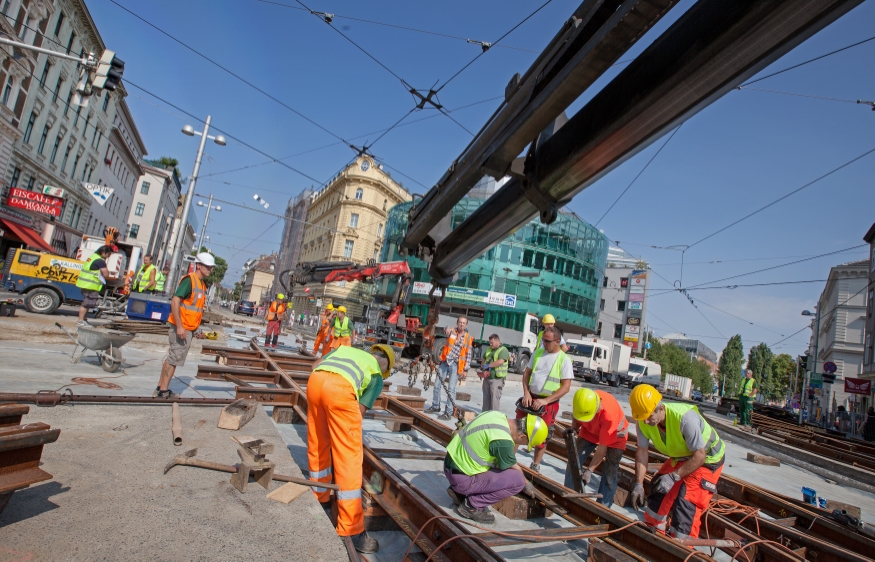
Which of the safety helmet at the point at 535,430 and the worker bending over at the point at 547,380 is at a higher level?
the worker bending over at the point at 547,380

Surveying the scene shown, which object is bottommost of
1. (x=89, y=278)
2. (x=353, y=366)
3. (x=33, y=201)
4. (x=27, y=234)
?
(x=353, y=366)

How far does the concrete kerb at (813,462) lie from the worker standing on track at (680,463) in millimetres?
8011

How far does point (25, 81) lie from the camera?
72.5 feet

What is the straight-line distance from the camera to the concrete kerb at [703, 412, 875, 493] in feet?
29.9

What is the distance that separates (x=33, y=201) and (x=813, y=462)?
3177 cm

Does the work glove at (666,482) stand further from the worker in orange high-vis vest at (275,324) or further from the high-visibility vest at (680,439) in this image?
the worker in orange high-vis vest at (275,324)

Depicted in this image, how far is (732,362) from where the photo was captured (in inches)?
3565

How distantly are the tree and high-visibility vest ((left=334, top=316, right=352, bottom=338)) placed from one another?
97.4 meters

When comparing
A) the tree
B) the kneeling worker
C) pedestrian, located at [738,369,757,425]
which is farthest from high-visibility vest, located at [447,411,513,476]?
the tree

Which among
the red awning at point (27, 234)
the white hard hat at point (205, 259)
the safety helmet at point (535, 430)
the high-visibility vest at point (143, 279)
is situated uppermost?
the red awning at point (27, 234)

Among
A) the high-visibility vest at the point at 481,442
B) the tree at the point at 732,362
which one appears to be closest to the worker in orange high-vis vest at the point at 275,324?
the high-visibility vest at the point at 481,442

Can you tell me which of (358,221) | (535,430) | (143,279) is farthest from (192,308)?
(358,221)

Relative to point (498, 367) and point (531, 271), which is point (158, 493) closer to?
point (498, 367)

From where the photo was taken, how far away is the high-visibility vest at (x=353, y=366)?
11.1 feet
